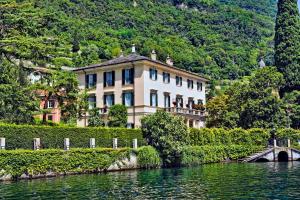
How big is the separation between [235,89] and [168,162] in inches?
1045

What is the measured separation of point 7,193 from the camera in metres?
25.4

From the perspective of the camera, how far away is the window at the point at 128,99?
58.5 meters

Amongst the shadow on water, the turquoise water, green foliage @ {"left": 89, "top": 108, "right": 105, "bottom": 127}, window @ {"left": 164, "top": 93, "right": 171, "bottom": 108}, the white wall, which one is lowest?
the turquoise water

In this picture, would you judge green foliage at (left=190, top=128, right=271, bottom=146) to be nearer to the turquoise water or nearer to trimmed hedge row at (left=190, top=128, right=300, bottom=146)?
trimmed hedge row at (left=190, top=128, right=300, bottom=146)

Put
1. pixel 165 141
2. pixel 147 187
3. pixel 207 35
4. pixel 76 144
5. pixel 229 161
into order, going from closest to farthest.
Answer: pixel 147 187 → pixel 76 144 → pixel 165 141 → pixel 229 161 → pixel 207 35

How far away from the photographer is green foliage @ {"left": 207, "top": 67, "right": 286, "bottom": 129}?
64.7 metres

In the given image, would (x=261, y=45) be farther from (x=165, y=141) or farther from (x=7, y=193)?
(x=7, y=193)

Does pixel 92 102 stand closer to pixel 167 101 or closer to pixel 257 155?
pixel 167 101

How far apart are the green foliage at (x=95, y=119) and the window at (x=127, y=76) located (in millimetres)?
5075

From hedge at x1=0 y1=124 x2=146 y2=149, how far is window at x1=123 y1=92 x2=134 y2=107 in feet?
37.2

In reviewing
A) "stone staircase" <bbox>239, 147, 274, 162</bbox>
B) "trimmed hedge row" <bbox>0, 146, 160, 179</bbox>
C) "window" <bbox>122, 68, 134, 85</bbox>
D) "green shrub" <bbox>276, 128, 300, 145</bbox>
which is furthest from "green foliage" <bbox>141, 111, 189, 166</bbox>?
"green shrub" <bbox>276, 128, 300, 145</bbox>

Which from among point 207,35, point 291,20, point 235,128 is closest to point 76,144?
point 235,128

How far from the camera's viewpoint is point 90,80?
62.8 meters

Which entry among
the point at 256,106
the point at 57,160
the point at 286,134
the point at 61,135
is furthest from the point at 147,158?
the point at 286,134
